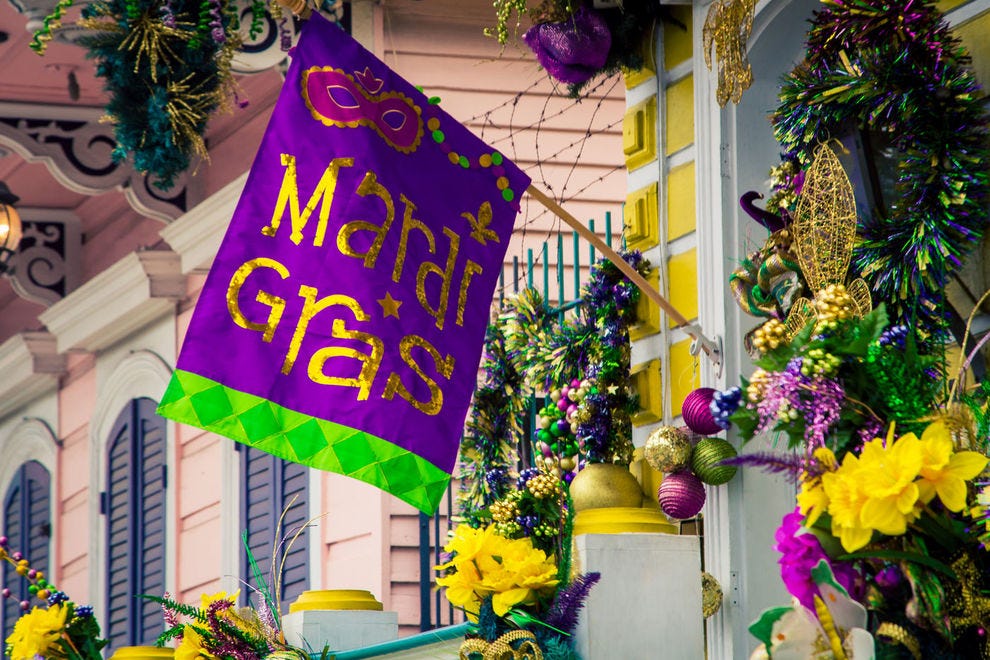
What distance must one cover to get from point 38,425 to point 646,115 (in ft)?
23.5

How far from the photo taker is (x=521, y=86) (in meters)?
8.26

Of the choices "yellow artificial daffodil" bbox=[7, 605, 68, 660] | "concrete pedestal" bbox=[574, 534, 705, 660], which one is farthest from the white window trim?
"concrete pedestal" bbox=[574, 534, 705, 660]

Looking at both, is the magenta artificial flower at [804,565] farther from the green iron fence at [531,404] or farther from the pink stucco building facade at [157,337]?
the pink stucco building facade at [157,337]

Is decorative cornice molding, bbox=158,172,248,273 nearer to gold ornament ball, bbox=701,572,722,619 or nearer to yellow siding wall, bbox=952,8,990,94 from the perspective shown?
gold ornament ball, bbox=701,572,722,619

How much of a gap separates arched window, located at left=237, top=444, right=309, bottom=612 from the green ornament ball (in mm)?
3370

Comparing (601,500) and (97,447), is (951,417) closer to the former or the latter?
(601,500)

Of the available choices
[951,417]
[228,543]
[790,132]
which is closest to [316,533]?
[228,543]

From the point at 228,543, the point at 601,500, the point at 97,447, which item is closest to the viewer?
the point at 601,500

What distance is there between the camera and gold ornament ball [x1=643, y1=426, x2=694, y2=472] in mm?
4910

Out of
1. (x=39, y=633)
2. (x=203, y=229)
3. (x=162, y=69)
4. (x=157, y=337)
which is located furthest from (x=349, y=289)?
(x=157, y=337)

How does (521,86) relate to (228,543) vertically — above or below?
above

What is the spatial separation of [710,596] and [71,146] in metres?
5.41

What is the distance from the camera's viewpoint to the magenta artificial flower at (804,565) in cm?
349

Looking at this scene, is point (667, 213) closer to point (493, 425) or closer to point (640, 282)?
point (640, 282)
